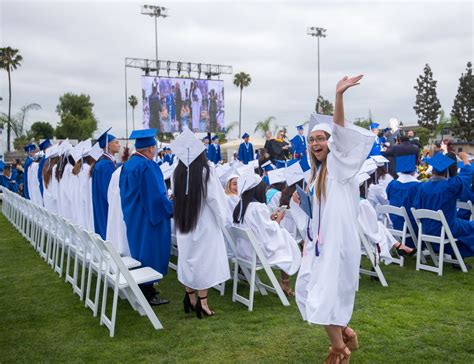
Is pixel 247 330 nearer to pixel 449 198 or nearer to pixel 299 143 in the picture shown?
pixel 449 198

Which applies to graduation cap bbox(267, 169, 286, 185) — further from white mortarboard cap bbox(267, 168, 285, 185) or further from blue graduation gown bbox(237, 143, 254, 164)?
blue graduation gown bbox(237, 143, 254, 164)

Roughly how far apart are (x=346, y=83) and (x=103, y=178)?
4.64 meters

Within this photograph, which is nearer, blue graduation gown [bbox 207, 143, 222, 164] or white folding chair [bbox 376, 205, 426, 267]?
white folding chair [bbox 376, 205, 426, 267]

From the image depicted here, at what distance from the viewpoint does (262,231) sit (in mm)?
5375

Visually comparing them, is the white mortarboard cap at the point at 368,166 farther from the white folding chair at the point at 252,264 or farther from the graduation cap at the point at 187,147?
the graduation cap at the point at 187,147

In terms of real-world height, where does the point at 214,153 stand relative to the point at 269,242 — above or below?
above

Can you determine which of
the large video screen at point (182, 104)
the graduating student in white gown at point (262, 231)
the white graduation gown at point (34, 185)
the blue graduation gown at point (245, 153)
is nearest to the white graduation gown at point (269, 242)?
the graduating student in white gown at point (262, 231)

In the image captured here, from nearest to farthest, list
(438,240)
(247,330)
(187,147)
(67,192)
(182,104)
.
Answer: (247,330), (187,147), (438,240), (67,192), (182,104)

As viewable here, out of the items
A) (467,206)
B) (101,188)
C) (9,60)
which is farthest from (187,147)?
(9,60)

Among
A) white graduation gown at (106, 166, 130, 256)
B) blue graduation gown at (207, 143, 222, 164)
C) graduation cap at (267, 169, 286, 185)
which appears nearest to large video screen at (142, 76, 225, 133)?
blue graduation gown at (207, 143, 222, 164)

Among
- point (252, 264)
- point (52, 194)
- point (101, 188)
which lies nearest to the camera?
point (252, 264)

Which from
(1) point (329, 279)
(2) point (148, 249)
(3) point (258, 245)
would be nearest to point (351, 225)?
(1) point (329, 279)

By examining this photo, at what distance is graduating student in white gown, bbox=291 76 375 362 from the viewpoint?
2.97 metres

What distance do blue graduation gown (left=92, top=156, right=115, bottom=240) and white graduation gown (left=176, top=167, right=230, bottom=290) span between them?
2.31 m
